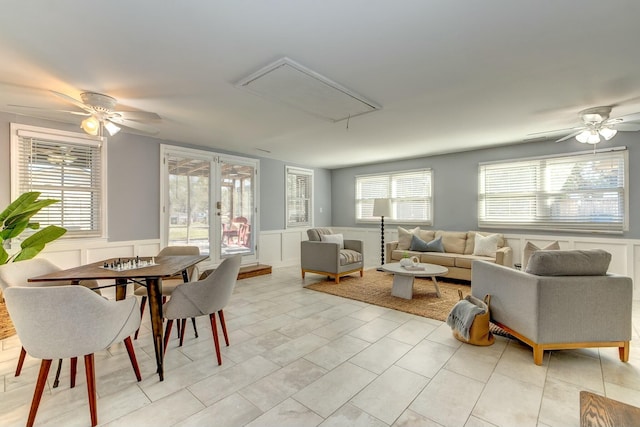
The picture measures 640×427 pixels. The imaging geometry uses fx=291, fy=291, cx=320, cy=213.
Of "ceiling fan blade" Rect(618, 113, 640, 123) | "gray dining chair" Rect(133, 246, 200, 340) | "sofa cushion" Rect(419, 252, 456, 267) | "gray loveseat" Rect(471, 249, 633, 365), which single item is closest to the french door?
"gray dining chair" Rect(133, 246, 200, 340)

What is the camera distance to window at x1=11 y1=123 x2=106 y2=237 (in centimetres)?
344

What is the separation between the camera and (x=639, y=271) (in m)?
4.02

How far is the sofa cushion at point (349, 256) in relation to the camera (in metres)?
4.93

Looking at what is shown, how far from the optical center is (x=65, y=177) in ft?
12.2

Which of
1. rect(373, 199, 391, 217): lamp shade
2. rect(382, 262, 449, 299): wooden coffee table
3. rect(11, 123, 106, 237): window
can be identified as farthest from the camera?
rect(373, 199, 391, 217): lamp shade

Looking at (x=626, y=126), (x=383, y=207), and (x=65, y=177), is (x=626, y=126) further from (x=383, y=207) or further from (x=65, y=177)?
(x=65, y=177)

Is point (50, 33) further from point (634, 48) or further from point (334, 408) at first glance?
point (634, 48)

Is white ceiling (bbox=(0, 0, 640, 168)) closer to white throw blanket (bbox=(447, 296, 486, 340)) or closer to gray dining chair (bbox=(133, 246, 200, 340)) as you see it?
gray dining chair (bbox=(133, 246, 200, 340))

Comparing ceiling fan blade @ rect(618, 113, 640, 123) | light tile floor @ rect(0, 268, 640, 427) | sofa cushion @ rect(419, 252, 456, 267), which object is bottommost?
light tile floor @ rect(0, 268, 640, 427)

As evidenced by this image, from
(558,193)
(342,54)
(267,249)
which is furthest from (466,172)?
(342,54)

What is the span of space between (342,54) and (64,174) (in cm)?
385

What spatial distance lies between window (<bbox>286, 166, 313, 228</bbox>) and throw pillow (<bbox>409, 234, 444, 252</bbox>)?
2.68m

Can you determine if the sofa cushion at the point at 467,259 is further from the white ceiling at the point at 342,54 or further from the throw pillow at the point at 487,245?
the white ceiling at the point at 342,54

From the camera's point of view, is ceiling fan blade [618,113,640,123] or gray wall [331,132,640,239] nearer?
ceiling fan blade [618,113,640,123]
